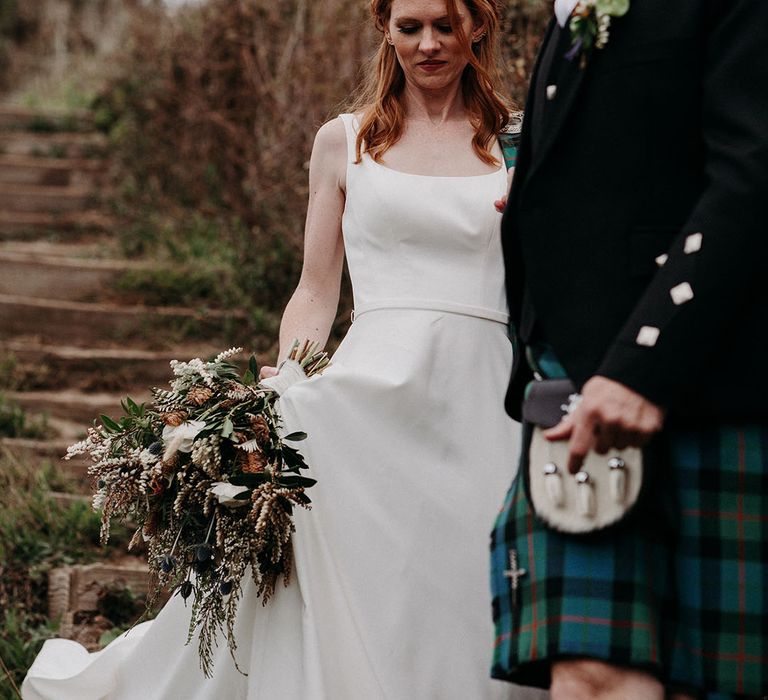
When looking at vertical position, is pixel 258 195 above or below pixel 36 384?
above

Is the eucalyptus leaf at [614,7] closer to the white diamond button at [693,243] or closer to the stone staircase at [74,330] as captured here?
the white diamond button at [693,243]

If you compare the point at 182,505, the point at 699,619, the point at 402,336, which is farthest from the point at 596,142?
the point at 182,505

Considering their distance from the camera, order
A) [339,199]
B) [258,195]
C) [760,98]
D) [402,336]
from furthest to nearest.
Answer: [258,195], [339,199], [402,336], [760,98]

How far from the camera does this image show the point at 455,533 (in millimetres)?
2961

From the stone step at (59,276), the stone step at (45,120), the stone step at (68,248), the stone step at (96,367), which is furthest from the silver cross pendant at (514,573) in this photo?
the stone step at (45,120)

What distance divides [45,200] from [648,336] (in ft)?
26.8

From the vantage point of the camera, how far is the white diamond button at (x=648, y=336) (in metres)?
1.79

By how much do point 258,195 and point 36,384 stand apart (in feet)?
5.55

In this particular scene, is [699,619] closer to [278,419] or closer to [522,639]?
[522,639]

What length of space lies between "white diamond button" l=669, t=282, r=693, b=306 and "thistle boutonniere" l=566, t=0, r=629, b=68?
416 millimetres

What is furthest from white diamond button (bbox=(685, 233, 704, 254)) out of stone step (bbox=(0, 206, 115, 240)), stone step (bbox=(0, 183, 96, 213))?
stone step (bbox=(0, 183, 96, 213))

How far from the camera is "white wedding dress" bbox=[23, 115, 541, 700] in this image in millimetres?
2889

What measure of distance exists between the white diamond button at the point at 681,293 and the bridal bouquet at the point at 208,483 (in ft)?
4.23

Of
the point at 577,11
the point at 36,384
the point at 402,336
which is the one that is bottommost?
the point at 36,384
